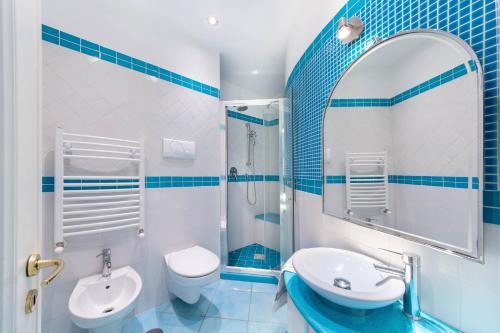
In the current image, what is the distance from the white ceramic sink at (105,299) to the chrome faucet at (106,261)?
3cm

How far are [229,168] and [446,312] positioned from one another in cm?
214

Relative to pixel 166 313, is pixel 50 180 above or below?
above

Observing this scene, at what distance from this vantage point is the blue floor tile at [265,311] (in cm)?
160

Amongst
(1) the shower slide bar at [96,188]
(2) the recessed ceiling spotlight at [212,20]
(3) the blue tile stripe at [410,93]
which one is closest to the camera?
(3) the blue tile stripe at [410,93]

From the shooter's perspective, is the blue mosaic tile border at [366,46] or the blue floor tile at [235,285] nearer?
the blue mosaic tile border at [366,46]

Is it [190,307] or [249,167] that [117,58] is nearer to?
[249,167]

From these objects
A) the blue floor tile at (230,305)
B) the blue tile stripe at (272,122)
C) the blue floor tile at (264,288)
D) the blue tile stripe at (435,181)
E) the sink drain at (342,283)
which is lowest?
the blue floor tile at (264,288)

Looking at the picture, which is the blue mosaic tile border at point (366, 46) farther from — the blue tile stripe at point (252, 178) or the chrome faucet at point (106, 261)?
the chrome faucet at point (106, 261)

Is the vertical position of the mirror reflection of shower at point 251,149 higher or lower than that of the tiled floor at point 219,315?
higher

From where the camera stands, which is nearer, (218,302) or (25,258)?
(25,258)

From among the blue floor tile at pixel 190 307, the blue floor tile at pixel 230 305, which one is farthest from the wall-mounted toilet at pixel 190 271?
the blue floor tile at pixel 230 305

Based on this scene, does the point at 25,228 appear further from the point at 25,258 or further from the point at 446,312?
the point at 446,312

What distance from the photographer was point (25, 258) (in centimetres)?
47

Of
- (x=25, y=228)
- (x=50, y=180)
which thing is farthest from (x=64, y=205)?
(x=25, y=228)
